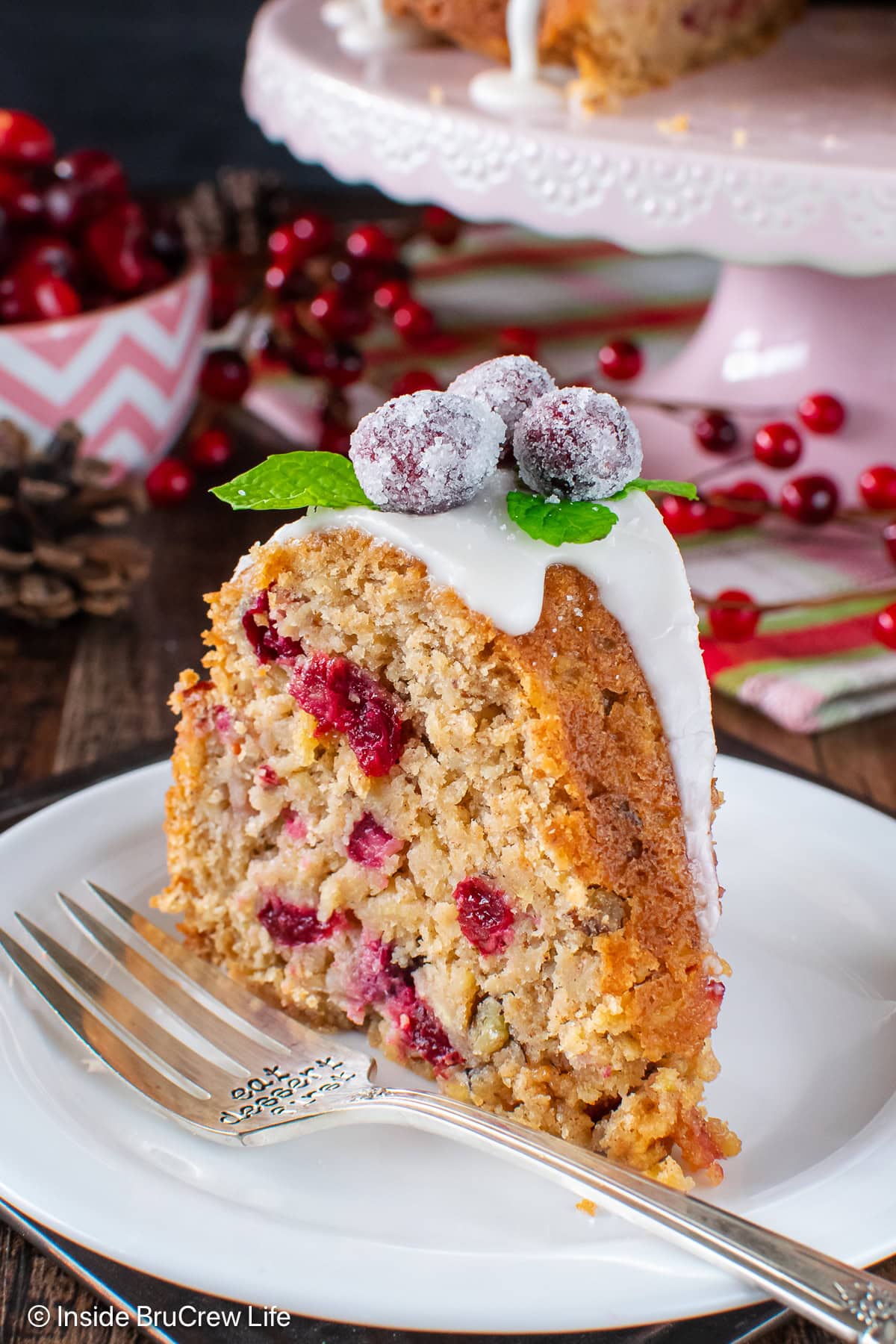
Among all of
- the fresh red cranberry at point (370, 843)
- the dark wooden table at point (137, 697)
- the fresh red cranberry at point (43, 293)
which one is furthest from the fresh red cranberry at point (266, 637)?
the fresh red cranberry at point (43, 293)

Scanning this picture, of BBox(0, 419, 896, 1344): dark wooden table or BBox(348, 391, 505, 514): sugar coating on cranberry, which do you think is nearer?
BBox(348, 391, 505, 514): sugar coating on cranberry

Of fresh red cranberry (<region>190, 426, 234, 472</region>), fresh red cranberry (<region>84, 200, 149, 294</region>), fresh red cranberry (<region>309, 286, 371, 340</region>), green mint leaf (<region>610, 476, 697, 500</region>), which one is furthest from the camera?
fresh red cranberry (<region>309, 286, 371, 340</region>)

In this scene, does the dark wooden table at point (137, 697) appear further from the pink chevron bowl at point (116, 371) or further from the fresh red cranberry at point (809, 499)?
the fresh red cranberry at point (809, 499)

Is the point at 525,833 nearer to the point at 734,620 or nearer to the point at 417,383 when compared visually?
the point at 734,620

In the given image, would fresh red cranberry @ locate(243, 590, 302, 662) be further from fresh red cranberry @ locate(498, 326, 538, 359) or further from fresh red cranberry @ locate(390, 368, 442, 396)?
fresh red cranberry @ locate(498, 326, 538, 359)

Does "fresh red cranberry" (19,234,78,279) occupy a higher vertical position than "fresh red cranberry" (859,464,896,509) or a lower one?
lower

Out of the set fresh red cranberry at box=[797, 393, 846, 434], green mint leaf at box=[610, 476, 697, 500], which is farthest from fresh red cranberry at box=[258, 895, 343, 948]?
fresh red cranberry at box=[797, 393, 846, 434]
